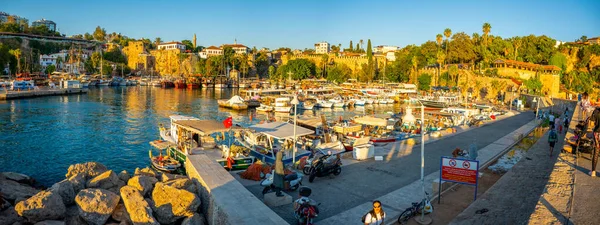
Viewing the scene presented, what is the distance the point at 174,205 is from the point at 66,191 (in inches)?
139

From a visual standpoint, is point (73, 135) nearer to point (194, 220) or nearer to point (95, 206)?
point (95, 206)

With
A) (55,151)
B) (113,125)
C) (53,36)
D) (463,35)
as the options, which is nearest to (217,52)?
(53,36)

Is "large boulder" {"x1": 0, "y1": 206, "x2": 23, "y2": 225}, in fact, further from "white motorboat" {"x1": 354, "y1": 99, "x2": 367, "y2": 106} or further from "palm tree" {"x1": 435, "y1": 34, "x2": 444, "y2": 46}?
"palm tree" {"x1": 435, "y1": 34, "x2": 444, "y2": 46}

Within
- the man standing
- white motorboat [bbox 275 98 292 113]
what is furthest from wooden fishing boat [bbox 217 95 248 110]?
the man standing

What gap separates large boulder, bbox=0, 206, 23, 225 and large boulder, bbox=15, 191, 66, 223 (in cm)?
41

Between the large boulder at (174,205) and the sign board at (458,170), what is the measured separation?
6.33m

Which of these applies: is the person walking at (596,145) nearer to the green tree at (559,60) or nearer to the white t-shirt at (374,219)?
the white t-shirt at (374,219)

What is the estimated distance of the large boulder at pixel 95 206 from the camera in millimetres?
8727

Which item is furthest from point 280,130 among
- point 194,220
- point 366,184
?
point 194,220

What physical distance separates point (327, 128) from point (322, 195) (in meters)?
13.9

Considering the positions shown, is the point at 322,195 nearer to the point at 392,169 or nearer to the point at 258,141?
the point at 392,169

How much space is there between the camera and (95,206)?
880 cm

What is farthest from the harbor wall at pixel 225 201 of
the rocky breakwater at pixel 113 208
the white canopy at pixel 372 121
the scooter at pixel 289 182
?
the white canopy at pixel 372 121

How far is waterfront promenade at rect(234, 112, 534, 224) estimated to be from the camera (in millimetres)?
9438
